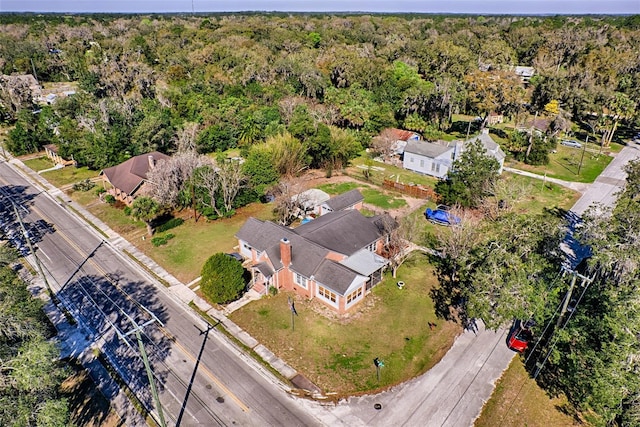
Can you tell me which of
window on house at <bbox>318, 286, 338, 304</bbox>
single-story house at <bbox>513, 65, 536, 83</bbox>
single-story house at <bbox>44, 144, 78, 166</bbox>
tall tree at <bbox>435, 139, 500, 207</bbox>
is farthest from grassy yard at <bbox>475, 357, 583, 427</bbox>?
single-story house at <bbox>513, 65, 536, 83</bbox>

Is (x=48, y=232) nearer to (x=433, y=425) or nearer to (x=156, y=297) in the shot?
(x=156, y=297)

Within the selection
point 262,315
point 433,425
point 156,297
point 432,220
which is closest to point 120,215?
point 156,297

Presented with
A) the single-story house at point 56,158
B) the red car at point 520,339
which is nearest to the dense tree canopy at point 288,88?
the single-story house at point 56,158

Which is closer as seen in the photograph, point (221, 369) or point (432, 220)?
point (221, 369)

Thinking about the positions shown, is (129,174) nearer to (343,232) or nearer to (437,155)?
(343,232)

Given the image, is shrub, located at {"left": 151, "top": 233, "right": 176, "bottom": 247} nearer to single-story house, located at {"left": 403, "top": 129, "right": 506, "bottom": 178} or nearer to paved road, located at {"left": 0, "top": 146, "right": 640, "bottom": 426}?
paved road, located at {"left": 0, "top": 146, "right": 640, "bottom": 426}

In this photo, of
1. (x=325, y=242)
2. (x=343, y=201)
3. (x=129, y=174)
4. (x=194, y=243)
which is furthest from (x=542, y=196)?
(x=129, y=174)
